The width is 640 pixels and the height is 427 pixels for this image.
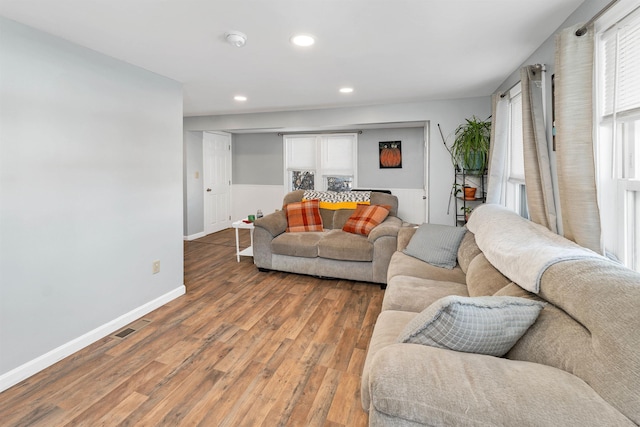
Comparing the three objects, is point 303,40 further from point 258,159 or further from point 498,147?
point 258,159

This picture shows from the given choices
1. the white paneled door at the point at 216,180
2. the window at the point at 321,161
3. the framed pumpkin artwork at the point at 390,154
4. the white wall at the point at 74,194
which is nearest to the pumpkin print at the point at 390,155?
the framed pumpkin artwork at the point at 390,154

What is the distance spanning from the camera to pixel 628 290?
1.02 meters

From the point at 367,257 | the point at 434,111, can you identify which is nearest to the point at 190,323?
the point at 367,257

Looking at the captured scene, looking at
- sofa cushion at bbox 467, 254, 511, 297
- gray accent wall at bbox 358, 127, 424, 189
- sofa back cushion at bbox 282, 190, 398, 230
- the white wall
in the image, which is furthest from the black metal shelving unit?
the white wall

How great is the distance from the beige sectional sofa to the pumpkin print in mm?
4633

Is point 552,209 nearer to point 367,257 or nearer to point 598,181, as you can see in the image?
point 598,181

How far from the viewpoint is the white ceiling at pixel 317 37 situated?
1.78m

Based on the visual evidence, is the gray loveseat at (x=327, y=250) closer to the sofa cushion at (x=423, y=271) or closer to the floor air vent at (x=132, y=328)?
the sofa cushion at (x=423, y=271)

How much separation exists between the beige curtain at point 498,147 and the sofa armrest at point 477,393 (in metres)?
2.51

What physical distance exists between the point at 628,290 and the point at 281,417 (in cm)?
156

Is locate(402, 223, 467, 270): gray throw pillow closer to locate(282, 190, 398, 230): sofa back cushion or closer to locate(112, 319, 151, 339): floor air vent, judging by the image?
locate(282, 190, 398, 230): sofa back cushion

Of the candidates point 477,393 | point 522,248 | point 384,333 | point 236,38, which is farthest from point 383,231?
point 477,393

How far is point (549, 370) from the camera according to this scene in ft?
3.50

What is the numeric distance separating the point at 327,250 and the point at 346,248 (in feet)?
0.75
